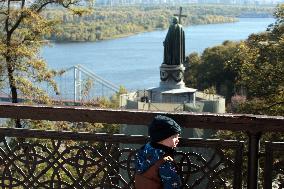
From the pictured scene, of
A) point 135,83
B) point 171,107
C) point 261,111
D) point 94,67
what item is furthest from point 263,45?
point 94,67

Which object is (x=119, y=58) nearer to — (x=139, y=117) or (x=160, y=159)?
(x=139, y=117)

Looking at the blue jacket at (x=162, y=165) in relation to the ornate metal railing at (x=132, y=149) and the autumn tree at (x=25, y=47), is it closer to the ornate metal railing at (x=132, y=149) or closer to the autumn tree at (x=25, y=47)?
the ornate metal railing at (x=132, y=149)

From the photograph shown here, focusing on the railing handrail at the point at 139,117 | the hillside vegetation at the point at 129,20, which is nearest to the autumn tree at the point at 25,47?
the railing handrail at the point at 139,117

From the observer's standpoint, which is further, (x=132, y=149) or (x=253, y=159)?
(x=132, y=149)

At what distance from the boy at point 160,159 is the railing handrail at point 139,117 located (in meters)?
0.23

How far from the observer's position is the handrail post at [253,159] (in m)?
2.78

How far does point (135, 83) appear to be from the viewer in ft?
197

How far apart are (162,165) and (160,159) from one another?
4 cm

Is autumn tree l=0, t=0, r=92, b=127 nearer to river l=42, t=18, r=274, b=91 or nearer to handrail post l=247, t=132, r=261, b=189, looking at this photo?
handrail post l=247, t=132, r=261, b=189

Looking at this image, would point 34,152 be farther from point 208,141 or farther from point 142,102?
point 142,102

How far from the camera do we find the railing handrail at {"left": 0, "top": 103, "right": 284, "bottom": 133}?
273 centimetres

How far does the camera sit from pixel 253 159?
2793mm

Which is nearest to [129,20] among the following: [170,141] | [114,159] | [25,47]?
[25,47]

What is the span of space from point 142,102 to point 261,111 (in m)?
7.24
